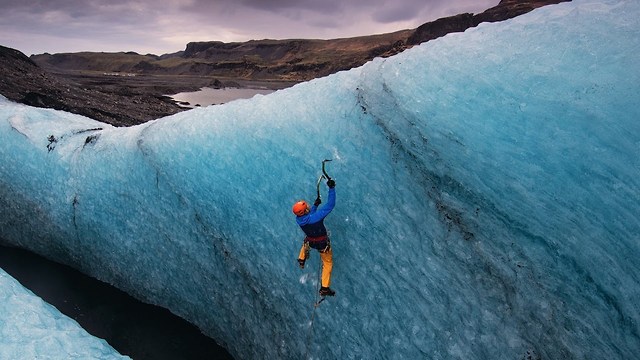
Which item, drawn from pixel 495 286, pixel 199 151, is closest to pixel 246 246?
pixel 199 151

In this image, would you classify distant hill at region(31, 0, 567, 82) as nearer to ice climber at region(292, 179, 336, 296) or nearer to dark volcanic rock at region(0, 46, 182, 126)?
dark volcanic rock at region(0, 46, 182, 126)

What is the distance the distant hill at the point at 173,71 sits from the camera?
18.7 meters

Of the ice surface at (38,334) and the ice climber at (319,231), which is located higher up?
the ice climber at (319,231)

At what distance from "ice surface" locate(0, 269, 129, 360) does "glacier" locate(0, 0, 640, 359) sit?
1.89m

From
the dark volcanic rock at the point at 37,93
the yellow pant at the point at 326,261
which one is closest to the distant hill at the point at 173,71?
the dark volcanic rock at the point at 37,93

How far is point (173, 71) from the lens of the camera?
15500 centimetres

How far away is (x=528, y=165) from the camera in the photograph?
13.4 ft

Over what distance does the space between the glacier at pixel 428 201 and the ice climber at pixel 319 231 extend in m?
0.35

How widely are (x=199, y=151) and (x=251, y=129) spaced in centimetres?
103

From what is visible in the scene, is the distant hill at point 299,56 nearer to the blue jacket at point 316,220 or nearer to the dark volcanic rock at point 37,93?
the dark volcanic rock at point 37,93

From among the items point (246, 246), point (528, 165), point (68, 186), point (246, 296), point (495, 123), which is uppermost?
point (495, 123)

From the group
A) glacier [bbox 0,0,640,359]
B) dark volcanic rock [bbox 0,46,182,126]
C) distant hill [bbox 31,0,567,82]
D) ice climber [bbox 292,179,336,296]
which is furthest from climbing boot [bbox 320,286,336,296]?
distant hill [bbox 31,0,567,82]

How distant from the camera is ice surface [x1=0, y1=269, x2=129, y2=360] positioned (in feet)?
15.0

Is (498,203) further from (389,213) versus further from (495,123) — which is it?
(389,213)
